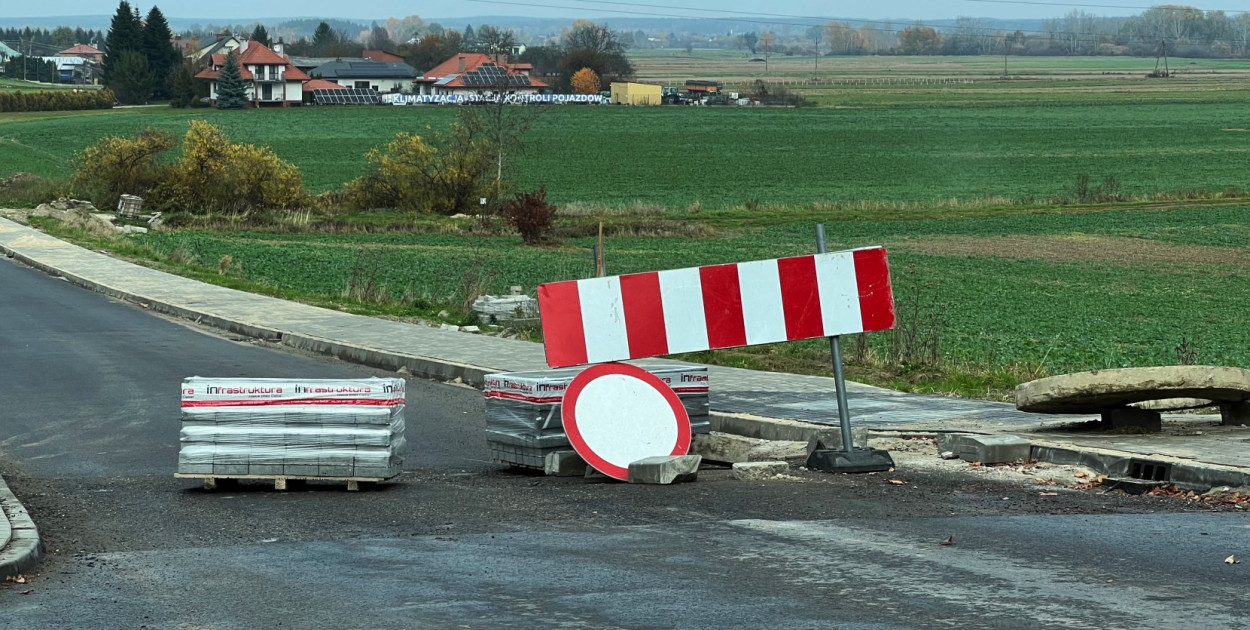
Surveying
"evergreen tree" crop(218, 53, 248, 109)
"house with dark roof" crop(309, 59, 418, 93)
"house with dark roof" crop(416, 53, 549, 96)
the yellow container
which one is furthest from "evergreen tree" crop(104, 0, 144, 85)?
the yellow container

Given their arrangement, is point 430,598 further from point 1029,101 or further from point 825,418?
A: point 1029,101

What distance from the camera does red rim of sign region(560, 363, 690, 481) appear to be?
33.8ft

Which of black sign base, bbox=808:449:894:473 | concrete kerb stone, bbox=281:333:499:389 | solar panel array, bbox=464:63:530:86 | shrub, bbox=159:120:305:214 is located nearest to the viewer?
black sign base, bbox=808:449:894:473

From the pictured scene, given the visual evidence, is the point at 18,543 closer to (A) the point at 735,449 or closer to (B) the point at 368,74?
(A) the point at 735,449

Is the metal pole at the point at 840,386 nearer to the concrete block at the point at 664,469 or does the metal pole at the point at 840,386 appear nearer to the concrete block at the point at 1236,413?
the concrete block at the point at 664,469

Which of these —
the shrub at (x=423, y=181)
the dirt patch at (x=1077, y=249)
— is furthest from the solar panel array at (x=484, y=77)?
the dirt patch at (x=1077, y=249)

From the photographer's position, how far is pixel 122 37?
6270 inches

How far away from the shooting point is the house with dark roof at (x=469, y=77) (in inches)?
7023

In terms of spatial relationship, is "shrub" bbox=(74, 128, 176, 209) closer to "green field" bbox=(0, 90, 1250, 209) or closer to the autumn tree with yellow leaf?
"green field" bbox=(0, 90, 1250, 209)

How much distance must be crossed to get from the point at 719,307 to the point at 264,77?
152959 mm

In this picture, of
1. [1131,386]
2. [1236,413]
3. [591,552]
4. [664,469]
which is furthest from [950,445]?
[591,552]

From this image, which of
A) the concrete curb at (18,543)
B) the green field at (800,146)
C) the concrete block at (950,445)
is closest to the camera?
the concrete curb at (18,543)

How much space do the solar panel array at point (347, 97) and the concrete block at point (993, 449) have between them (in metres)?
158

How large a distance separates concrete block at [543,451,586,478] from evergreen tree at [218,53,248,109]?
141m
